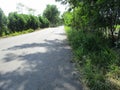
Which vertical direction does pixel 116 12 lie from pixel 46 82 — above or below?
above

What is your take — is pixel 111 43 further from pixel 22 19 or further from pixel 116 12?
pixel 22 19

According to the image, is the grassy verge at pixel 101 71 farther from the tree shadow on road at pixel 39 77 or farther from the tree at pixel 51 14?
the tree at pixel 51 14

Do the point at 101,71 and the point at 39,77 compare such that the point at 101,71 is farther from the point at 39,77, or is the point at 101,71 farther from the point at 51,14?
the point at 51,14

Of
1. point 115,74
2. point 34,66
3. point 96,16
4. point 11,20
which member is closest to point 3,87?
point 34,66

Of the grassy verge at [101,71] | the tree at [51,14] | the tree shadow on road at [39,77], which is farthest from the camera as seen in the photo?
the tree at [51,14]

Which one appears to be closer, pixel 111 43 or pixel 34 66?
pixel 34 66

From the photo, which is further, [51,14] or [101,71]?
[51,14]

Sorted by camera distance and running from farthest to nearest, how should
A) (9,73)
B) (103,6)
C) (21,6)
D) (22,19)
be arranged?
(21,6)
(22,19)
(103,6)
(9,73)

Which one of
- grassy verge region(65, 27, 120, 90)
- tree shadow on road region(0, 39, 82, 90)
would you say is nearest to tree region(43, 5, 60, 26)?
grassy verge region(65, 27, 120, 90)

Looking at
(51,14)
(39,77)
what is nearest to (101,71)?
(39,77)

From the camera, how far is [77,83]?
6184mm

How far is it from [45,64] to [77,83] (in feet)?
9.82

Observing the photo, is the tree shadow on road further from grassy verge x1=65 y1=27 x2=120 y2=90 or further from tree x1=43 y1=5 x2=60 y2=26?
tree x1=43 y1=5 x2=60 y2=26

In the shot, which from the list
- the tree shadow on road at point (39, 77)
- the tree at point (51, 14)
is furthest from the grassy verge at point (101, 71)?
the tree at point (51, 14)
